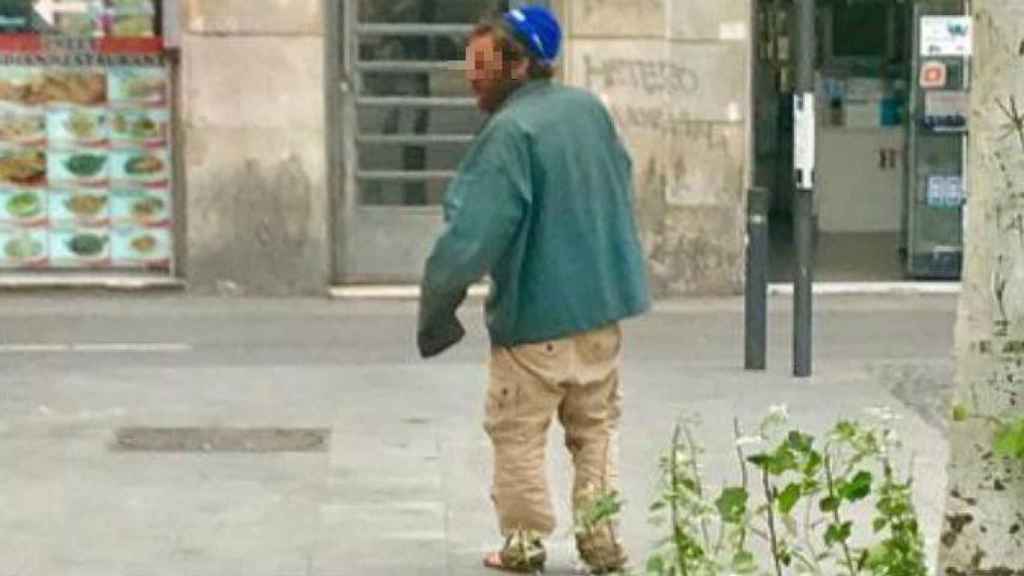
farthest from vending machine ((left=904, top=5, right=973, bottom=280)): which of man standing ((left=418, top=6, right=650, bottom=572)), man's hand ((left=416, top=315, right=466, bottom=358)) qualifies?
man's hand ((left=416, top=315, right=466, bottom=358))

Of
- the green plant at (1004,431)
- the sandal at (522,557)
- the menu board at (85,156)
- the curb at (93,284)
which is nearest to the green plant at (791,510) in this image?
the green plant at (1004,431)

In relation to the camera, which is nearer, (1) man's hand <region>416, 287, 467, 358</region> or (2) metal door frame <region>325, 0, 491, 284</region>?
(1) man's hand <region>416, 287, 467, 358</region>

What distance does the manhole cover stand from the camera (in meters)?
8.66

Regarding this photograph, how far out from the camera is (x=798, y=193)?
1042 centimetres

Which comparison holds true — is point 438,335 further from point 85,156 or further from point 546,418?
point 85,156

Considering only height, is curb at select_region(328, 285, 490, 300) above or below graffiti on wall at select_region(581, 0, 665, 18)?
below

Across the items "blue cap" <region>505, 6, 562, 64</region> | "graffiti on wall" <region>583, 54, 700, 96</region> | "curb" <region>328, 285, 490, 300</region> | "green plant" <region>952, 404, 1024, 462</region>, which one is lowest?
"curb" <region>328, 285, 490, 300</region>

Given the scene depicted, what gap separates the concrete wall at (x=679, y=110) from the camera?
530 inches

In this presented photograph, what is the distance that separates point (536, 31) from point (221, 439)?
3178mm

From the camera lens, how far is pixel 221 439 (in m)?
8.88

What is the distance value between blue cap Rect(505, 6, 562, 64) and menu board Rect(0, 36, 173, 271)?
7.85m

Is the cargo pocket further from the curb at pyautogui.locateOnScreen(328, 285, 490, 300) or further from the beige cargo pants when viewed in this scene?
the curb at pyautogui.locateOnScreen(328, 285, 490, 300)

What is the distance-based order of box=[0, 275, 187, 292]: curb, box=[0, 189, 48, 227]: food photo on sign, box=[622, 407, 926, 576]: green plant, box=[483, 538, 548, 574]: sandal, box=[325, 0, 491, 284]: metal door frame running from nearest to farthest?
box=[622, 407, 926, 576]: green plant → box=[483, 538, 548, 574]: sandal → box=[325, 0, 491, 284]: metal door frame → box=[0, 275, 187, 292]: curb → box=[0, 189, 48, 227]: food photo on sign

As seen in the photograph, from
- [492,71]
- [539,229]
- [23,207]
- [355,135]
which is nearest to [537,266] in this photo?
[539,229]
